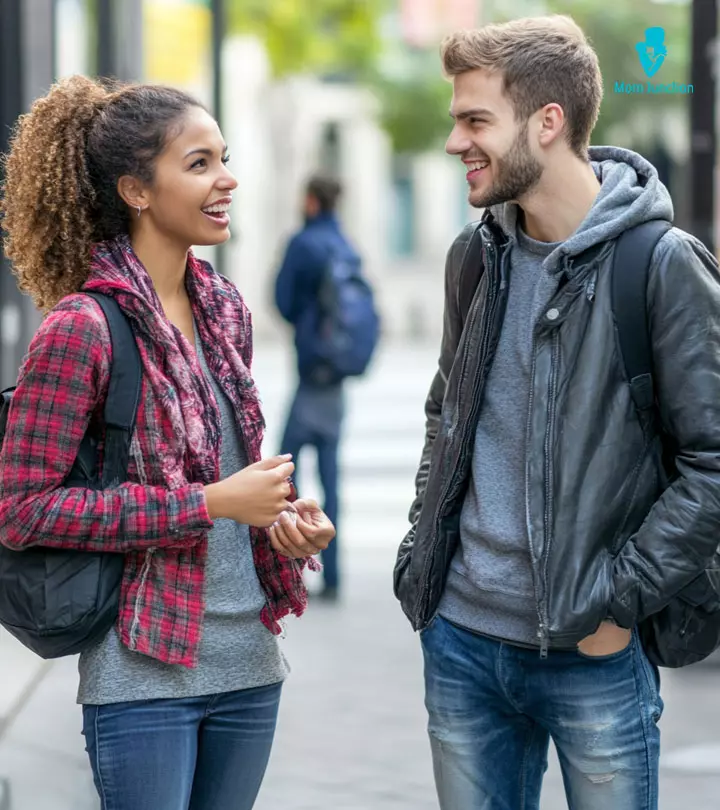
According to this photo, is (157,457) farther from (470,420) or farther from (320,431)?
(320,431)

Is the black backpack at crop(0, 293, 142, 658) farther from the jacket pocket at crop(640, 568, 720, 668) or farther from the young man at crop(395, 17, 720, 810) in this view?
the jacket pocket at crop(640, 568, 720, 668)

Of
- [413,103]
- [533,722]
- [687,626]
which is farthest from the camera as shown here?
[413,103]

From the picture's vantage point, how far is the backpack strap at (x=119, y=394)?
2.56m

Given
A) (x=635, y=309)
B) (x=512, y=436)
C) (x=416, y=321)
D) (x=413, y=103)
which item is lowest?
(x=416, y=321)

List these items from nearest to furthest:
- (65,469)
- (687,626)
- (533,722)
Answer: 1. (65,469)
2. (687,626)
3. (533,722)

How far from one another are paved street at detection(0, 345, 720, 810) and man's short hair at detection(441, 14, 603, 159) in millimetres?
2642

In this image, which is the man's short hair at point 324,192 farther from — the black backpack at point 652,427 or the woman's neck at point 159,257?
the black backpack at point 652,427

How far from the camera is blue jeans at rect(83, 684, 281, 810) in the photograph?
8.55 ft

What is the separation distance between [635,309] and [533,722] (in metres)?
0.83

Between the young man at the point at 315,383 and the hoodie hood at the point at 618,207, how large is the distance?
488cm

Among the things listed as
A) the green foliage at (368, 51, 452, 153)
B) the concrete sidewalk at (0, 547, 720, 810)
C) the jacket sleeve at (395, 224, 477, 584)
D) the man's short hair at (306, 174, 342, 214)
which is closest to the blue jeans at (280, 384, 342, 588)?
the concrete sidewalk at (0, 547, 720, 810)

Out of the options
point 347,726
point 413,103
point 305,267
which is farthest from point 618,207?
point 413,103

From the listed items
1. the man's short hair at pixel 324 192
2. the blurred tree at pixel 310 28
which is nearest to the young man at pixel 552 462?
the man's short hair at pixel 324 192

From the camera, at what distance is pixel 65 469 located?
2533mm
